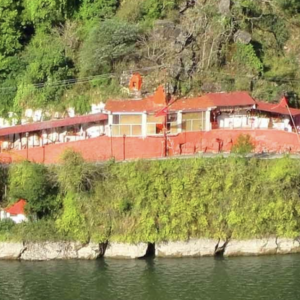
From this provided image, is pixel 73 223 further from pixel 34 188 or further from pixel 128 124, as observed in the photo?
pixel 128 124

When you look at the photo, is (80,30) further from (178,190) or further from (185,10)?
(178,190)

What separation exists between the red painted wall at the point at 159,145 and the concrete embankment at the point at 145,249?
20.6 feet

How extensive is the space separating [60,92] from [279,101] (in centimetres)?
1370

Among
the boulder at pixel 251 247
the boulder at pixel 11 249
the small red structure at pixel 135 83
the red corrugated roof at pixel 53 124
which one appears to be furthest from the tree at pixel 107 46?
the boulder at pixel 251 247

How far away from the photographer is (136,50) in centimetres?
4869

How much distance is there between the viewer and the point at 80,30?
5159cm

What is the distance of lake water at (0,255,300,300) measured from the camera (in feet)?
110

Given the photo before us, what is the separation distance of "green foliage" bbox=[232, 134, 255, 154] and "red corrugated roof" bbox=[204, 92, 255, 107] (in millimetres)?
3034

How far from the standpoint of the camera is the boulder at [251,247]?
1508 inches

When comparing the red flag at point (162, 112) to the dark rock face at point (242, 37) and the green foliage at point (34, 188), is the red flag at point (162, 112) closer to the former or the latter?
the green foliage at point (34, 188)

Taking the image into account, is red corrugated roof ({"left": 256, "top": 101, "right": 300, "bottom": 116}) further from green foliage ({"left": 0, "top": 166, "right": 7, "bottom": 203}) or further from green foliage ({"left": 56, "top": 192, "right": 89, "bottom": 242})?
green foliage ({"left": 0, "top": 166, "right": 7, "bottom": 203})

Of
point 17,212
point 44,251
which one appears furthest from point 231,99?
point 44,251

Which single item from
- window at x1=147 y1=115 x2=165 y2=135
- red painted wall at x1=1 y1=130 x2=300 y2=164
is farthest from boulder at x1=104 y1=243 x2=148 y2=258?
window at x1=147 y1=115 x2=165 y2=135

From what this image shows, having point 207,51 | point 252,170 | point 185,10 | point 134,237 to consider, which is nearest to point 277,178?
point 252,170
